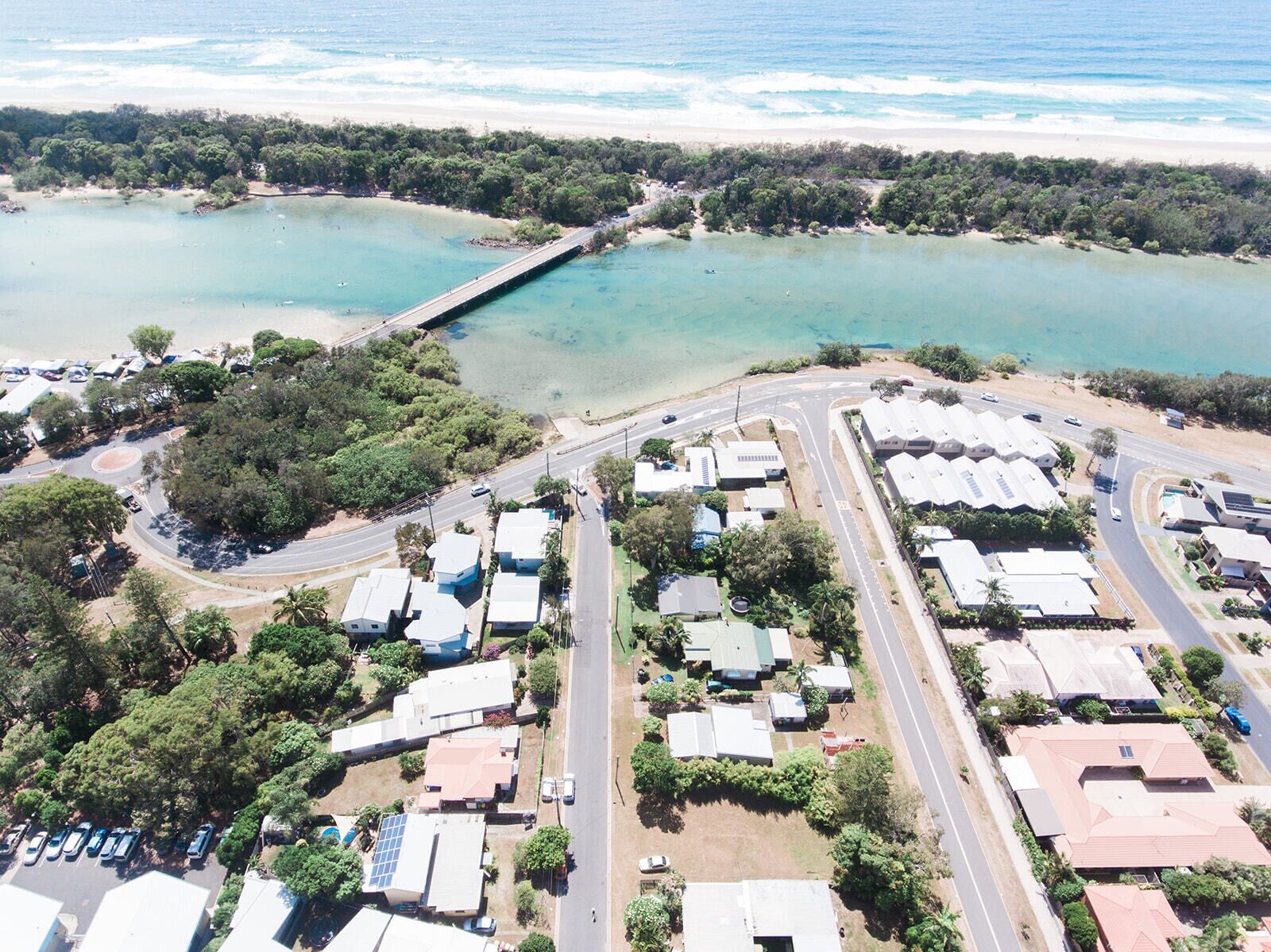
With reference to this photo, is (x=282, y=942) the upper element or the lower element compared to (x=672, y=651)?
lower

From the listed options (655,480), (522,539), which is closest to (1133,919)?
(655,480)

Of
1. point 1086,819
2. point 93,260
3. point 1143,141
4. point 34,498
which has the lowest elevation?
point 1086,819

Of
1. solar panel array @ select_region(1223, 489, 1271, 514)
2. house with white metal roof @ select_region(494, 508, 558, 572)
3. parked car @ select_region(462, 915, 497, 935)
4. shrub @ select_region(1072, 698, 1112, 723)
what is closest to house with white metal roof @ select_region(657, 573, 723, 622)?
house with white metal roof @ select_region(494, 508, 558, 572)

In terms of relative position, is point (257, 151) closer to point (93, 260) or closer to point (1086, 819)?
point (93, 260)

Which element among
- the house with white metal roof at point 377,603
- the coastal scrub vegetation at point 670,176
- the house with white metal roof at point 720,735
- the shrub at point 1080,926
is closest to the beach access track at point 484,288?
the coastal scrub vegetation at point 670,176

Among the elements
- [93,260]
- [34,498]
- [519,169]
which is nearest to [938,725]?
[34,498]

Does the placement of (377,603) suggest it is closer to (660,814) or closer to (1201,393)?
(660,814)

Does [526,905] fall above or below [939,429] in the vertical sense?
below
